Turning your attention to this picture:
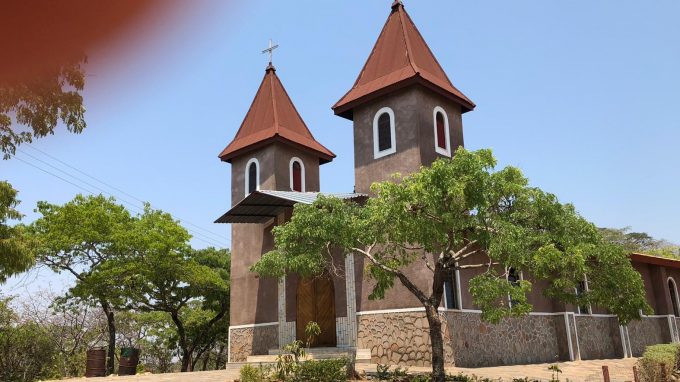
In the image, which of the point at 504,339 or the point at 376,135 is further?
the point at 376,135

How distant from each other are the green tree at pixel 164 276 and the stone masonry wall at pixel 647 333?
16509 millimetres

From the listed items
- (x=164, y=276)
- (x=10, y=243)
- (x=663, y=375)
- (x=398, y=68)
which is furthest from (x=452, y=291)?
(x=164, y=276)

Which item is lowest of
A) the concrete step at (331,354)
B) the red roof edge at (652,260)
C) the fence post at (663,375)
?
the fence post at (663,375)

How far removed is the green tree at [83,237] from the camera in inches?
851

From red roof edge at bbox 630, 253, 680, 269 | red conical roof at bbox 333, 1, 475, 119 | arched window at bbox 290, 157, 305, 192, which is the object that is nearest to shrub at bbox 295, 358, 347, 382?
red conical roof at bbox 333, 1, 475, 119

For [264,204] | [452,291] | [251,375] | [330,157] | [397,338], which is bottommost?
[251,375]

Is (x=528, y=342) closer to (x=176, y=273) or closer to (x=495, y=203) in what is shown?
(x=495, y=203)

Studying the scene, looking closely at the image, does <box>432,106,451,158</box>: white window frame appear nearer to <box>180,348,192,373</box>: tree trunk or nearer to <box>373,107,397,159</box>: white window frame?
<box>373,107,397,159</box>: white window frame

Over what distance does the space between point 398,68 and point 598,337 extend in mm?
12536

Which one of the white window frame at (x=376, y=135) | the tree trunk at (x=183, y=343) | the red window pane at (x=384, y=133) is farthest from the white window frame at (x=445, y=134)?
the tree trunk at (x=183, y=343)

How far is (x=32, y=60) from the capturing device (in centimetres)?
149

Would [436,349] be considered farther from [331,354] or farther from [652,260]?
[652,260]

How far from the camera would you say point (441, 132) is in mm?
17641

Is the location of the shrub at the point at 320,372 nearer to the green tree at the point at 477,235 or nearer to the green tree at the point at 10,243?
the green tree at the point at 477,235
